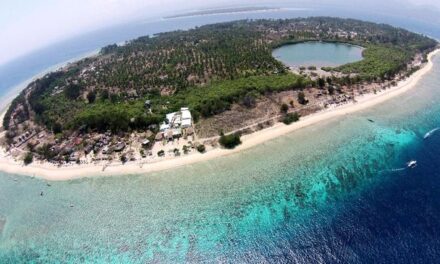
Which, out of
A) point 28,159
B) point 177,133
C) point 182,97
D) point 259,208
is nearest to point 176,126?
point 177,133

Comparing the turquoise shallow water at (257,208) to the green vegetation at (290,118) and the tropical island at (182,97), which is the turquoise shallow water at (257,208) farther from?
the tropical island at (182,97)

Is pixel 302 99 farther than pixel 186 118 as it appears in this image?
Yes

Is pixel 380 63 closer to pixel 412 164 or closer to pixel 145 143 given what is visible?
pixel 412 164

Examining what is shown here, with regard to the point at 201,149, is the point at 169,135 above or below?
above

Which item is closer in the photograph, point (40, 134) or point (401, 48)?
point (40, 134)

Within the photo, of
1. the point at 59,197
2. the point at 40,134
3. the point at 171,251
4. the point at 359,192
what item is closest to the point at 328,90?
the point at 359,192

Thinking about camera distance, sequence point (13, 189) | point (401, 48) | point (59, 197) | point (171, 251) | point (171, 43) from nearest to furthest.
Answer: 1. point (171, 251)
2. point (59, 197)
3. point (13, 189)
4. point (401, 48)
5. point (171, 43)

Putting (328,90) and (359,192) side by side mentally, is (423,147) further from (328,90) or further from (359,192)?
(328,90)

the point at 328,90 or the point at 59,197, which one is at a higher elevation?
the point at 328,90
